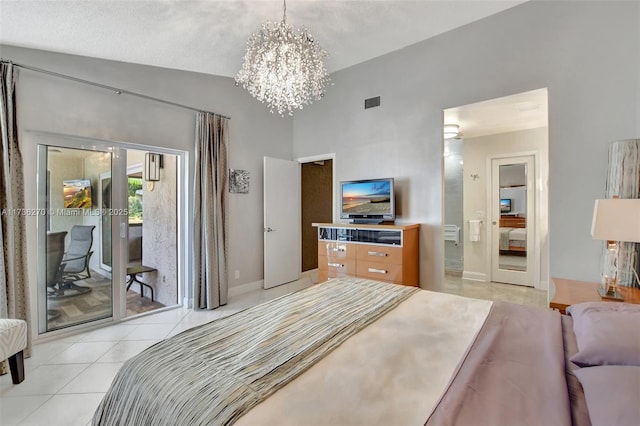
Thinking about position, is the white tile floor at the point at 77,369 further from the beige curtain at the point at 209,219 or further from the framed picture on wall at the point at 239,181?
the framed picture on wall at the point at 239,181

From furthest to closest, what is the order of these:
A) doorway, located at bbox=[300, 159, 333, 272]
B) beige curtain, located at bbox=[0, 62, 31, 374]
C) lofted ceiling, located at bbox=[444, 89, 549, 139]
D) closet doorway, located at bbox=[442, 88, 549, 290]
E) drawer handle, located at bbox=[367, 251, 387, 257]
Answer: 1. doorway, located at bbox=[300, 159, 333, 272]
2. closet doorway, located at bbox=[442, 88, 549, 290]
3. drawer handle, located at bbox=[367, 251, 387, 257]
4. lofted ceiling, located at bbox=[444, 89, 549, 139]
5. beige curtain, located at bbox=[0, 62, 31, 374]

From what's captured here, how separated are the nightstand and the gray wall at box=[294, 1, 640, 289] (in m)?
0.45

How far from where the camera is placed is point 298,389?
3.10 feet

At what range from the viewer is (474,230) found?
188 inches

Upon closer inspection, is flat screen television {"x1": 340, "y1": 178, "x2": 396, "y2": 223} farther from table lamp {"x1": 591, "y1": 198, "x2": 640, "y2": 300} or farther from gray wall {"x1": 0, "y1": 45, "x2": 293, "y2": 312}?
table lamp {"x1": 591, "y1": 198, "x2": 640, "y2": 300}

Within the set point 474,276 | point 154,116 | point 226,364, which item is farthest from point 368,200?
point 226,364

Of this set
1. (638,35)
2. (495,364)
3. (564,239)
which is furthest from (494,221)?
(495,364)

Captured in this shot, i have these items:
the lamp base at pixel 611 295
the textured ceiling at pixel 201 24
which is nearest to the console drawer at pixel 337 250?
the lamp base at pixel 611 295

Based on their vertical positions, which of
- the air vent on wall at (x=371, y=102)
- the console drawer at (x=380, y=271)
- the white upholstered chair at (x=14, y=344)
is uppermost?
the air vent on wall at (x=371, y=102)

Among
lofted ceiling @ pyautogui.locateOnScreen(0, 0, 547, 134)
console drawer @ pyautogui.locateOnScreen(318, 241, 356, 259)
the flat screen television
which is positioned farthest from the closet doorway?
console drawer @ pyautogui.locateOnScreen(318, 241, 356, 259)

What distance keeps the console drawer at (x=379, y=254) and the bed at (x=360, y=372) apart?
5.38 feet

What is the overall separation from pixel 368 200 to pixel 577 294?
7.45 feet

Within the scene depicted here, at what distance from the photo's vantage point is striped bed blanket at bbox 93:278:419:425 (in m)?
0.88

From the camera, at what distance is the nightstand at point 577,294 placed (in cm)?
188
